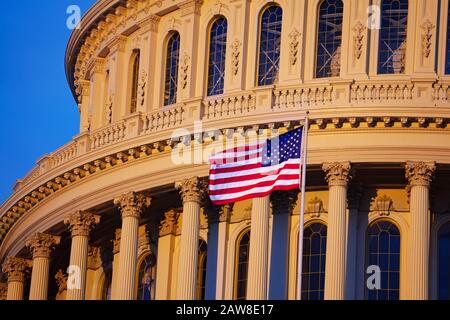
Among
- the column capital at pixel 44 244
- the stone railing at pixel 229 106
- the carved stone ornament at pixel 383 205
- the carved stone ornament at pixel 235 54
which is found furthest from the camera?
the column capital at pixel 44 244

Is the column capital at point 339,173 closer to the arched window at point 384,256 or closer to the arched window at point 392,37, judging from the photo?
the arched window at point 384,256

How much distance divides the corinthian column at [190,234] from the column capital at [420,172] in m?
7.26

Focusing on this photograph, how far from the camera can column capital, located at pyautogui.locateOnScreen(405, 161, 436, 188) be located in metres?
75.6

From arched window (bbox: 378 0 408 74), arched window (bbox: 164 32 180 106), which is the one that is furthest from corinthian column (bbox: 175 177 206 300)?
arched window (bbox: 378 0 408 74)

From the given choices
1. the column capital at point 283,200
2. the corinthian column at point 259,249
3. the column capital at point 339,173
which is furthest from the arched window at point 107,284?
the column capital at point 339,173

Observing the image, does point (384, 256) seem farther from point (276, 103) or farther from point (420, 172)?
point (276, 103)

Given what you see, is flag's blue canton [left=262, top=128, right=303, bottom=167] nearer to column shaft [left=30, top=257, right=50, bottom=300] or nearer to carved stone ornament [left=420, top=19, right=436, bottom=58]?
carved stone ornament [left=420, top=19, right=436, bottom=58]

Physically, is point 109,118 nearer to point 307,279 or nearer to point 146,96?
point 146,96

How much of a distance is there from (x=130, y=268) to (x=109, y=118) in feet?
24.4

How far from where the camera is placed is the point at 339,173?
7612 cm

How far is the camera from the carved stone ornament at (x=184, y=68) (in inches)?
3236

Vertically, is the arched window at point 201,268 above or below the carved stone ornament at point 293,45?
below

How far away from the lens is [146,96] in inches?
3292
